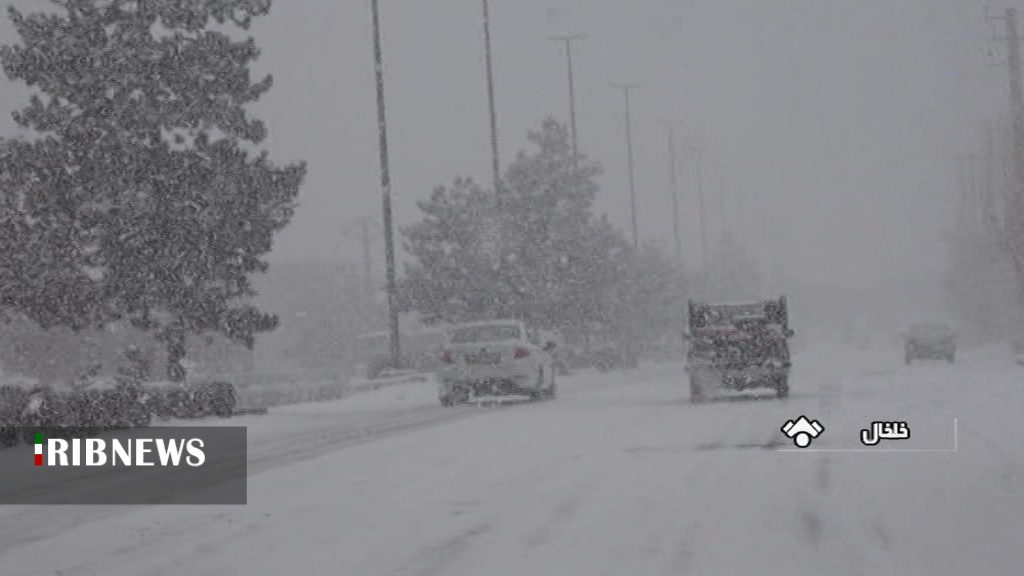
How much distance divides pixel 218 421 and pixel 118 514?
1491 centimetres

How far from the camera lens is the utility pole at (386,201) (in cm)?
4172

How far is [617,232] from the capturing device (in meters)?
71.9

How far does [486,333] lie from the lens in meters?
31.2

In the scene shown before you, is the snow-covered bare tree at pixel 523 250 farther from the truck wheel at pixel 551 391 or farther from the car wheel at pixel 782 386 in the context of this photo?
the car wheel at pixel 782 386

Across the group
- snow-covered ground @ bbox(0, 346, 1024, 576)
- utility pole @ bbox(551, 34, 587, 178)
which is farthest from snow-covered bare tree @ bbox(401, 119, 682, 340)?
snow-covered ground @ bbox(0, 346, 1024, 576)

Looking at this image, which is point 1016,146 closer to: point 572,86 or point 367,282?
point 572,86

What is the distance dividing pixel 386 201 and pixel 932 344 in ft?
72.6

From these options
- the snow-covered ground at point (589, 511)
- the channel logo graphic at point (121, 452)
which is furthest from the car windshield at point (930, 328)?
the channel logo graphic at point (121, 452)

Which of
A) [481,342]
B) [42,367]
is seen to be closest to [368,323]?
[42,367]

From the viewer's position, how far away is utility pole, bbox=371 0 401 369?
137 ft

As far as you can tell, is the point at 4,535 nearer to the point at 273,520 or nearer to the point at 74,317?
the point at 273,520

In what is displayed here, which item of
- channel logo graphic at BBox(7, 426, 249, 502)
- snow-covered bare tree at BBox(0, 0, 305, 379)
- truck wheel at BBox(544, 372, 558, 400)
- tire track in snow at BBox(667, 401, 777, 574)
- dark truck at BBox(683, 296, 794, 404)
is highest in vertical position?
snow-covered bare tree at BBox(0, 0, 305, 379)

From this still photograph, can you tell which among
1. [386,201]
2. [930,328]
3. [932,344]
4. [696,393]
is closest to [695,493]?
[696,393]

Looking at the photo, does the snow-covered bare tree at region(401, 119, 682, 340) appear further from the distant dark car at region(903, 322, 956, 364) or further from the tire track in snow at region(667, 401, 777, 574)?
the tire track in snow at region(667, 401, 777, 574)
